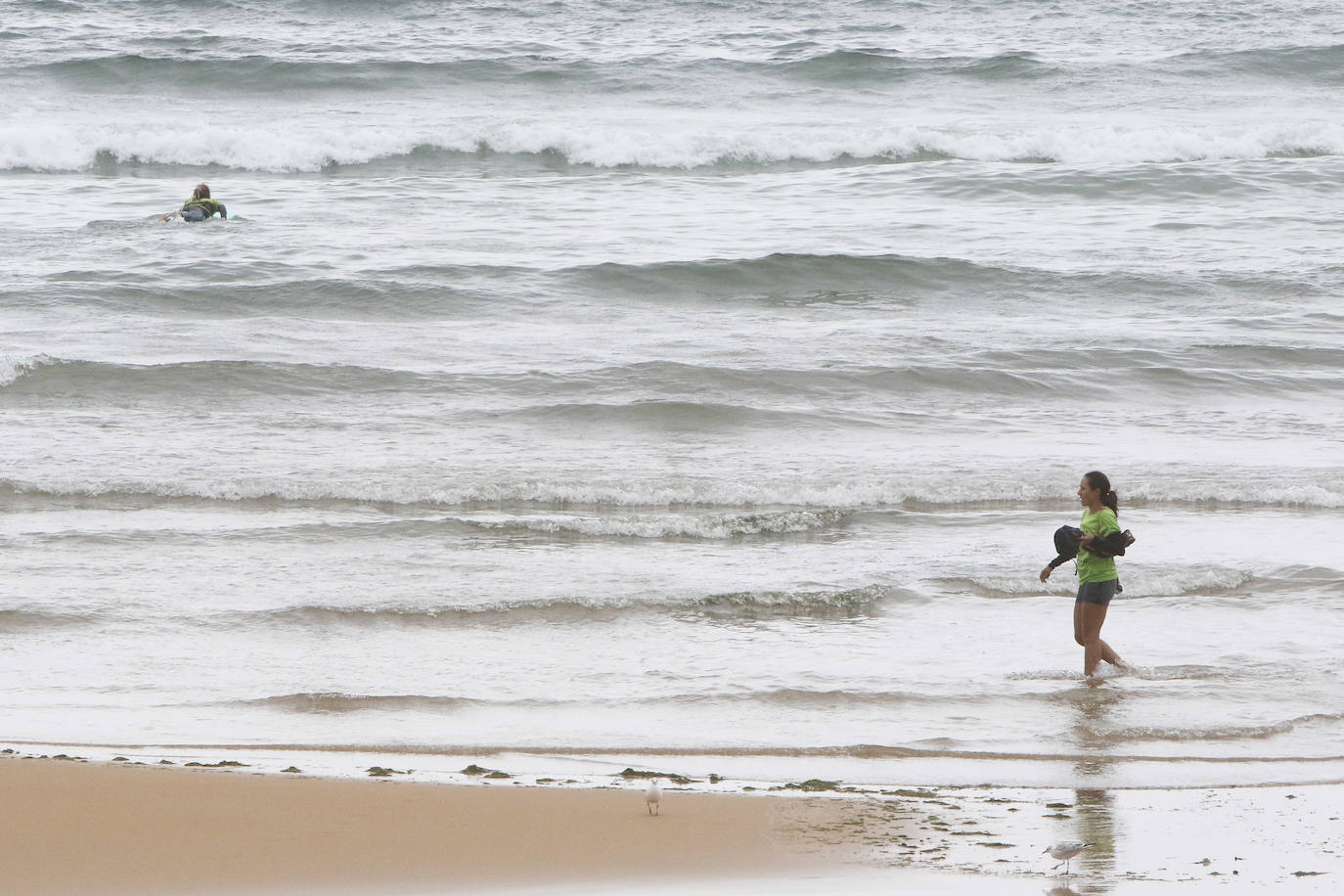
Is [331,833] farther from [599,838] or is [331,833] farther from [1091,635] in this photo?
[1091,635]

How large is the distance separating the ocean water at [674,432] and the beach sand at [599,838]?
22.6 inches

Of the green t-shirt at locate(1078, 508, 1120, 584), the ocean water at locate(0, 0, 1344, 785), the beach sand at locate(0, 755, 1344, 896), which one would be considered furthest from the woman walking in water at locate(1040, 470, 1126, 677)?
the beach sand at locate(0, 755, 1344, 896)

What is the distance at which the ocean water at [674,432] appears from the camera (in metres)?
6.58

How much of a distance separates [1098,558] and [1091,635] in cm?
37

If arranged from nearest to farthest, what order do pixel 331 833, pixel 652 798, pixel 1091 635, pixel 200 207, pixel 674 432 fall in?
pixel 331 833, pixel 652 798, pixel 1091 635, pixel 674 432, pixel 200 207

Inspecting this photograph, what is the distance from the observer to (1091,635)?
273 inches

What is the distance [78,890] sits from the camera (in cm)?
429

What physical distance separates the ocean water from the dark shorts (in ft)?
1.28

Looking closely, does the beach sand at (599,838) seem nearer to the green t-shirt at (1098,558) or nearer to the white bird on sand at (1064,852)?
→ the white bird on sand at (1064,852)

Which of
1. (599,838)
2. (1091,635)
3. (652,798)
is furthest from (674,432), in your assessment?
(599,838)

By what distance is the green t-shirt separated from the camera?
704cm

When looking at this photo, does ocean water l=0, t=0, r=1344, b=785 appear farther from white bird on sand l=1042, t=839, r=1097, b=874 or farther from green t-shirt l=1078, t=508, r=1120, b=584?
white bird on sand l=1042, t=839, r=1097, b=874

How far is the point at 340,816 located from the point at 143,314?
11626 mm

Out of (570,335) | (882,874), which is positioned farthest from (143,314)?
(882,874)
